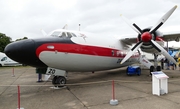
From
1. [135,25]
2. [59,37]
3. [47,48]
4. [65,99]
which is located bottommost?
[65,99]

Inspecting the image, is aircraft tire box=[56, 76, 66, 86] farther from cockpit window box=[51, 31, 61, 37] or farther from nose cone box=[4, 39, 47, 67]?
cockpit window box=[51, 31, 61, 37]

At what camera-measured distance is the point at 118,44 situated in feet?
42.0

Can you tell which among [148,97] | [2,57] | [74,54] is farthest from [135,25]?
[2,57]

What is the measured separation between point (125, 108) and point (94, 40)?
5.55m

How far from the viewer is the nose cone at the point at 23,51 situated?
625 cm

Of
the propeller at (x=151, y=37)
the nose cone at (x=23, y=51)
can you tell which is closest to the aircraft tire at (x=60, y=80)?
the nose cone at (x=23, y=51)

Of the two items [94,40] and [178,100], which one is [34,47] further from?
[178,100]

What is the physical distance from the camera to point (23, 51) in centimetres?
630

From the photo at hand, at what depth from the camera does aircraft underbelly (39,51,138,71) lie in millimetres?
7152

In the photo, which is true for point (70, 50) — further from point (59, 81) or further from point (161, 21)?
point (161, 21)

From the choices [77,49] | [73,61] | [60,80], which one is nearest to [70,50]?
[77,49]

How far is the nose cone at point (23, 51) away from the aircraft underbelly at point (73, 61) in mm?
400

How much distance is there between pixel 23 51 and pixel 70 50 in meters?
2.37

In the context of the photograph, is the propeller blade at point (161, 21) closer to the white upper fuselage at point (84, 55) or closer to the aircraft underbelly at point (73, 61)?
the white upper fuselage at point (84, 55)
